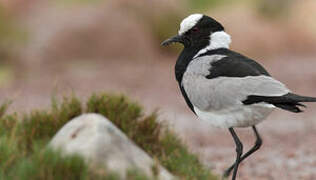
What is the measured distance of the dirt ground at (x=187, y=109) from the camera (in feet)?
26.3

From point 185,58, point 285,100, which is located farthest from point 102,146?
point 185,58

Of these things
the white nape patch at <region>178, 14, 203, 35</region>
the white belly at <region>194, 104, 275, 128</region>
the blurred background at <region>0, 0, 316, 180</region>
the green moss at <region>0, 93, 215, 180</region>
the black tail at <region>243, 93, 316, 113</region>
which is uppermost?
the white nape patch at <region>178, 14, 203, 35</region>

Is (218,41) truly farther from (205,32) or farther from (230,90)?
(230,90)

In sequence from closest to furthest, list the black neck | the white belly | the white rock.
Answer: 1. the white rock
2. the white belly
3. the black neck

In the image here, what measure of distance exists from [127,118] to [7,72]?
1101 cm

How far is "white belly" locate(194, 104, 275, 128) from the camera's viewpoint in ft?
19.0

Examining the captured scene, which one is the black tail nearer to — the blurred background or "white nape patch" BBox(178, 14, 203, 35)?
"white nape patch" BBox(178, 14, 203, 35)

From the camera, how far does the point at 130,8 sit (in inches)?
759

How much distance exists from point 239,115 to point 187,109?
6937 millimetres

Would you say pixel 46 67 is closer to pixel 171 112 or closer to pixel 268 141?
pixel 171 112

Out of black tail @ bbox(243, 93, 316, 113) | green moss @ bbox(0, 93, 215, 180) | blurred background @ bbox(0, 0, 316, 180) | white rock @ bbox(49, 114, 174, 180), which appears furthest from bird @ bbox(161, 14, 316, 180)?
blurred background @ bbox(0, 0, 316, 180)

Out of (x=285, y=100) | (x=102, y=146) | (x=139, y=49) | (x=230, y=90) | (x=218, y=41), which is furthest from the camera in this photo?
(x=139, y=49)

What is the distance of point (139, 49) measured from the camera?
18.3 metres

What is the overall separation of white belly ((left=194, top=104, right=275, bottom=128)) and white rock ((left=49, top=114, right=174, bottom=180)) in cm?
86
